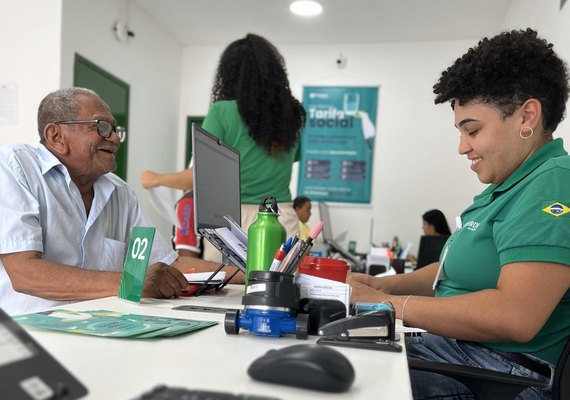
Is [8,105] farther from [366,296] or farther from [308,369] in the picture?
[308,369]

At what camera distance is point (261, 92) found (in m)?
2.18

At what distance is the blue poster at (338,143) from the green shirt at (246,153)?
358 cm

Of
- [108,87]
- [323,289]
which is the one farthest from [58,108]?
[108,87]

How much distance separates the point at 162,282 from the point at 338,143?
4.60m

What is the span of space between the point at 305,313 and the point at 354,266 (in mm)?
2718

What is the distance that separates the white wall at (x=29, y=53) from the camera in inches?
146

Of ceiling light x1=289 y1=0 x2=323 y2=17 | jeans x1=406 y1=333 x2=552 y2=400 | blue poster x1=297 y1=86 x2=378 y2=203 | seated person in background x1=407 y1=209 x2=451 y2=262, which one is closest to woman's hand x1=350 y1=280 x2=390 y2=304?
jeans x1=406 y1=333 x2=552 y2=400

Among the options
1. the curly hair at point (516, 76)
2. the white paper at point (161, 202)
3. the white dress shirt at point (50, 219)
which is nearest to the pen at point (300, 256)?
the curly hair at point (516, 76)

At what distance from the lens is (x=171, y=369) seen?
24.8 inches

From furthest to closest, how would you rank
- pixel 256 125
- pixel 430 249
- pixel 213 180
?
pixel 430 249, pixel 256 125, pixel 213 180

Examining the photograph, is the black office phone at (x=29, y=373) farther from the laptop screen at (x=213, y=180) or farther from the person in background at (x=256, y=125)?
the person in background at (x=256, y=125)

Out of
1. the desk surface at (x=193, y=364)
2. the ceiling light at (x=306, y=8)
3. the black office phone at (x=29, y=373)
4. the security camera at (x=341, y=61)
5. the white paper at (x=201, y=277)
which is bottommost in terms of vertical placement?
the white paper at (x=201, y=277)

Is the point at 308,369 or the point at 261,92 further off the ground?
the point at 261,92

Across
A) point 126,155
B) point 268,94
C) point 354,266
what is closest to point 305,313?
point 268,94
